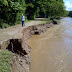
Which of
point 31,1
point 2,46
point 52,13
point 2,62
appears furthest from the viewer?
point 52,13

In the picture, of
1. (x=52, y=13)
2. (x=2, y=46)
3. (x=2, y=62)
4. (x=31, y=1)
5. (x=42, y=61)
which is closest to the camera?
(x=2, y=62)

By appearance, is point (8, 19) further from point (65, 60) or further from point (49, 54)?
point (65, 60)

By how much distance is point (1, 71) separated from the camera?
325 centimetres

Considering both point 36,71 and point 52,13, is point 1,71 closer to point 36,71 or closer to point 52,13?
point 36,71

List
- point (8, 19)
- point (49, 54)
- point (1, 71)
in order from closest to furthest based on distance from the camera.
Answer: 1. point (1, 71)
2. point (49, 54)
3. point (8, 19)

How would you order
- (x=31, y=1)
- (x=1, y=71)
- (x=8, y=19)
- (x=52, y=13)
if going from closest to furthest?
(x=1, y=71) < (x=8, y=19) < (x=31, y=1) < (x=52, y=13)

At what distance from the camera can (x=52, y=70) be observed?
5258 millimetres

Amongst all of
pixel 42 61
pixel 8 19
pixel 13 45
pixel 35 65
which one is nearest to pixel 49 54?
pixel 42 61

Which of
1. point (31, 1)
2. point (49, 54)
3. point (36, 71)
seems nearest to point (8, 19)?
point (49, 54)

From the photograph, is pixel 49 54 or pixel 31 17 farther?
pixel 31 17

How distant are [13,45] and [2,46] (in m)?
0.91

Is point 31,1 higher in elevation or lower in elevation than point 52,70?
higher

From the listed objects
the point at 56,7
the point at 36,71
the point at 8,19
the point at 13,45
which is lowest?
the point at 36,71

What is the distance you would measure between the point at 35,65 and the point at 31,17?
20225mm
